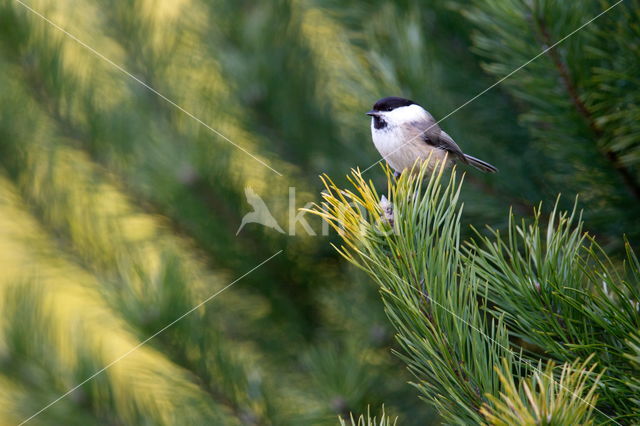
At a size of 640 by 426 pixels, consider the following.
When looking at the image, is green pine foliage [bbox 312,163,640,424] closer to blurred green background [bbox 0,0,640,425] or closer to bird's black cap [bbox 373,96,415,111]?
blurred green background [bbox 0,0,640,425]

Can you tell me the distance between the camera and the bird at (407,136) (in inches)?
46.3

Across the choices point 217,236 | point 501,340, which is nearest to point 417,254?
point 501,340

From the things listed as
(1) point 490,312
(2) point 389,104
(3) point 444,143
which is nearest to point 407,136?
(3) point 444,143

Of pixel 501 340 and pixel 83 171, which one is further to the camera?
pixel 83 171

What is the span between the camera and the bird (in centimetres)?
117

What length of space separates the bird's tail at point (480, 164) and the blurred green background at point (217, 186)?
0.07 feet

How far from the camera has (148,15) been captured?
1.38 m

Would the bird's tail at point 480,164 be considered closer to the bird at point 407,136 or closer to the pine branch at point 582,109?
the bird at point 407,136

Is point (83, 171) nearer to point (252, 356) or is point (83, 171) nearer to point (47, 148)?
point (47, 148)

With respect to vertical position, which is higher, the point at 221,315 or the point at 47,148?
the point at 47,148

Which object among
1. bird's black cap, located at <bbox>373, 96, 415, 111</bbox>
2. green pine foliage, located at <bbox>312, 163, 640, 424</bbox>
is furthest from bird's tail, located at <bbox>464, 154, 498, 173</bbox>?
green pine foliage, located at <bbox>312, 163, 640, 424</bbox>

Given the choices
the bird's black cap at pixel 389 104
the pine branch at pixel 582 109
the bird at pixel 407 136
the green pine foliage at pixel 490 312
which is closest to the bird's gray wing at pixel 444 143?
the bird at pixel 407 136

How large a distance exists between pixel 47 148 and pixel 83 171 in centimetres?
11

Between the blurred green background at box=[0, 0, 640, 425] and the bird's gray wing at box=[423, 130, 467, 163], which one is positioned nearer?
the blurred green background at box=[0, 0, 640, 425]
